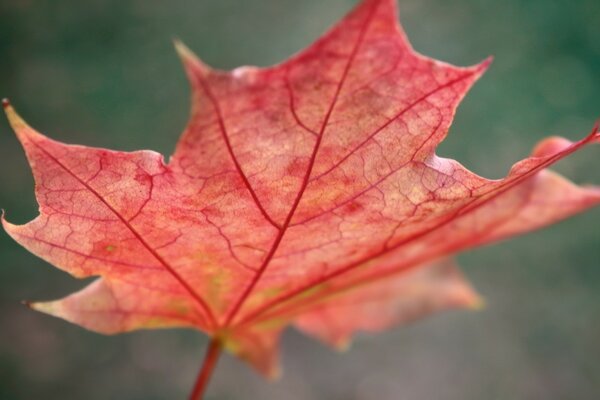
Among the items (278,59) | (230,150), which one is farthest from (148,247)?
(278,59)

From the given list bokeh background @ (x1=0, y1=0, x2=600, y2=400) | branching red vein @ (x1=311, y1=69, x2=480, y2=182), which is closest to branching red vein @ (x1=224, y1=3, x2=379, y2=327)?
branching red vein @ (x1=311, y1=69, x2=480, y2=182)

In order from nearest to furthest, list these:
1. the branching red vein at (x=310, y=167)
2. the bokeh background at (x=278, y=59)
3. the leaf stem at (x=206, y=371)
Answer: the branching red vein at (x=310, y=167) → the leaf stem at (x=206, y=371) → the bokeh background at (x=278, y=59)

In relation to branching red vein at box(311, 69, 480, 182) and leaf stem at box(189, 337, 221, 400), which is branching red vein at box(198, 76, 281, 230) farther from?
leaf stem at box(189, 337, 221, 400)

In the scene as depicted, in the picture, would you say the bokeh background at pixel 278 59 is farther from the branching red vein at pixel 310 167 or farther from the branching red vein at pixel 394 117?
the branching red vein at pixel 394 117

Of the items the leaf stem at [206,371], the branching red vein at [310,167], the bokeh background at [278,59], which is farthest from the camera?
the bokeh background at [278,59]

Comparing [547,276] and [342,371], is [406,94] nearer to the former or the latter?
[342,371]

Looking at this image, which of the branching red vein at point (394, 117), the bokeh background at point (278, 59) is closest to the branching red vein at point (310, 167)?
the branching red vein at point (394, 117)

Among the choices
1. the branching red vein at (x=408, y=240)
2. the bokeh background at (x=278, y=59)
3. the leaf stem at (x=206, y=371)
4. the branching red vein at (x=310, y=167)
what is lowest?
the leaf stem at (x=206, y=371)
